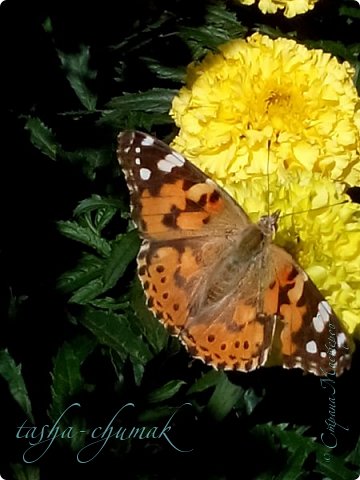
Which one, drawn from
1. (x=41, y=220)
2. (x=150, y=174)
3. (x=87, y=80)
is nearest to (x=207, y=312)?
(x=150, y=174)

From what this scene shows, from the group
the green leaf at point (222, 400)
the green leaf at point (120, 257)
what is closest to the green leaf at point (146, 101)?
the green leaf at point (120, 257)

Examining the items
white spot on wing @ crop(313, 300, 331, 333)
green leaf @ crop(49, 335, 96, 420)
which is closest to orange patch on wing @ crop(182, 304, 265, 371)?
white spot on wing @ crop(313, 300, 331, 333)

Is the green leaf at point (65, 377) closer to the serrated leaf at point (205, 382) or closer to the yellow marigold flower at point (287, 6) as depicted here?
the serrated leaf at point (205, 382)

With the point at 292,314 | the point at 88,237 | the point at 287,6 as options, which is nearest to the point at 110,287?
the point at 88,237

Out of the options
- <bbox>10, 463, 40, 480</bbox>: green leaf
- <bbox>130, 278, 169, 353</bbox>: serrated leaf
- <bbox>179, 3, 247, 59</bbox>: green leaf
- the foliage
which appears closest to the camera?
<bbox>10, 463, 40, 480</bbox>: green leaf

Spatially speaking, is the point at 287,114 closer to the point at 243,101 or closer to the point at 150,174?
the point at 243,101

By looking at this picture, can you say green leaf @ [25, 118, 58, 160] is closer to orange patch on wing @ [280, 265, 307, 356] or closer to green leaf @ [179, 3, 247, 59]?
green leaf @ [179, 3, 247, 59]
